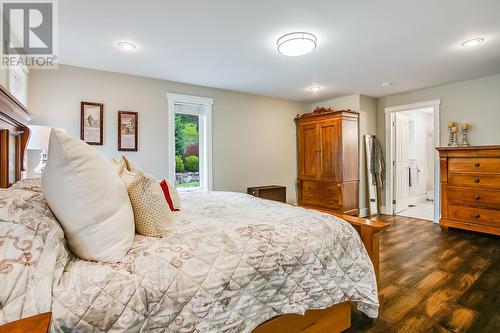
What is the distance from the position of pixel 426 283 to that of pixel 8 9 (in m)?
4.21

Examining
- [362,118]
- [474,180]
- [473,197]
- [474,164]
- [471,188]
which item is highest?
[362,118]

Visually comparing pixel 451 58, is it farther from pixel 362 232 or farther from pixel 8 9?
pixel 8 9

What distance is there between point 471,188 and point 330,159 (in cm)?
208

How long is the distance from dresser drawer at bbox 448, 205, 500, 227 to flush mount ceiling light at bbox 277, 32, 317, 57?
3353 millimetres

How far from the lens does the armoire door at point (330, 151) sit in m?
4.71

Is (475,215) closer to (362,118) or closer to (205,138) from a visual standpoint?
(362,118)

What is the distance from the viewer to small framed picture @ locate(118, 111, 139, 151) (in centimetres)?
361

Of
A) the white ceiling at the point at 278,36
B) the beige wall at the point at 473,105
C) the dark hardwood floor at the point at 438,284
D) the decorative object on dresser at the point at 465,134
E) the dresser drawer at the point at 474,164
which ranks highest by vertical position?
the white ceiling at the point at 278,36

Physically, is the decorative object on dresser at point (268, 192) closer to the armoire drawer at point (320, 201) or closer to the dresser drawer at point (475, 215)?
the armoire drawer at point (320, 201)

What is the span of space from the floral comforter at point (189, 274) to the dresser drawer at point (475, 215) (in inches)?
125

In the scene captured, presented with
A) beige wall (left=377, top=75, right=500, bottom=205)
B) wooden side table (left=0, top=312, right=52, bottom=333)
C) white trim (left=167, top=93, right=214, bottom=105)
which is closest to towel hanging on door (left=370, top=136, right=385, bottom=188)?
beige wall (left=377, top=75, right=500, bottom=205)

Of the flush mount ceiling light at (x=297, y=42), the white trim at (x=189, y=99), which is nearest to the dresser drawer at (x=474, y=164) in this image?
the flush mount ceiling light at (x=297, y=42)

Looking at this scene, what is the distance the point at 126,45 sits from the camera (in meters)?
2.77

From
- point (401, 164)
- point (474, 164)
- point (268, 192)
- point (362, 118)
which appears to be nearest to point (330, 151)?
point (362, 118)
